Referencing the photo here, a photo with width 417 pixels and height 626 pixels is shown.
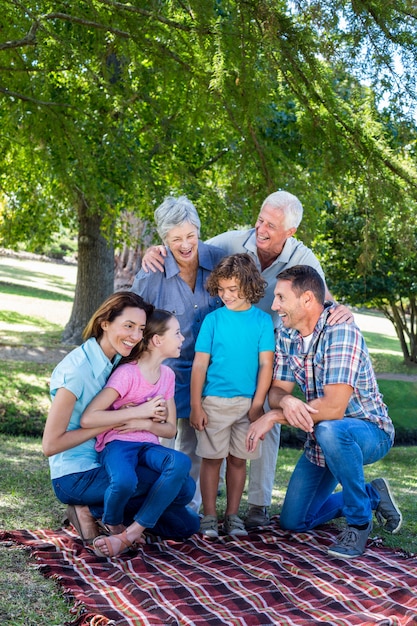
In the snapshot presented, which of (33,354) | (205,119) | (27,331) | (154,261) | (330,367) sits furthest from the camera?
(27,331)

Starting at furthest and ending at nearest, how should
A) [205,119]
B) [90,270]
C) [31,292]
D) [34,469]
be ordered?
[31,292] < [90,270] < [205,119] < [34,469]

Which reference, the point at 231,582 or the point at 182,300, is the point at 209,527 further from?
the point at 182,300

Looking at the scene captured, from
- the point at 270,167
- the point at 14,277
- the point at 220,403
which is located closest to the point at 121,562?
the point at 220,403

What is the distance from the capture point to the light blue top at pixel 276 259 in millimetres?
4406

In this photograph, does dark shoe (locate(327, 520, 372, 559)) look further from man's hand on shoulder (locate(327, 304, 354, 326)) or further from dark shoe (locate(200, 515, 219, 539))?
man's hand on shoulder (locate(327, 304, 354, 326))

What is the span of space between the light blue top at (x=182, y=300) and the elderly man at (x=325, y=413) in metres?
0.44

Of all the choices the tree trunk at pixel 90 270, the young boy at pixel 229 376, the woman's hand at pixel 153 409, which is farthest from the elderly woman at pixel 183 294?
the tree trunk at pixel 90 270

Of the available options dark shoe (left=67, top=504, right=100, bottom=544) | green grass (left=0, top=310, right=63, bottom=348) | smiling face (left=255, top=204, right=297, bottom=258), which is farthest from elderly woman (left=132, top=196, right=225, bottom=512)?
green grass (left=0, top=310, right=63, bottom=348)

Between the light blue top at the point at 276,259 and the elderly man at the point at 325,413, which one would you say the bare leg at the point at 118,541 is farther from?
the light blue top at the point at 276,259

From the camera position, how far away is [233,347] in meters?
4.04

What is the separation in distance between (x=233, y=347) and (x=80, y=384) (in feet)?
2.64

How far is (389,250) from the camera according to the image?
13641 mm

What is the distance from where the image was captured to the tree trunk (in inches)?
486

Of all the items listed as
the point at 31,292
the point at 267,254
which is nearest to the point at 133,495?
the point at 267,254
